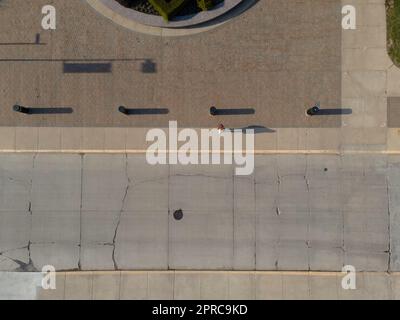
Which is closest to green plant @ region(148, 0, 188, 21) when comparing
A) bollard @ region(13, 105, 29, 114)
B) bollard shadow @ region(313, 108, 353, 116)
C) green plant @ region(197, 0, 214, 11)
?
green plant @ region(197, 0, 214, 11)

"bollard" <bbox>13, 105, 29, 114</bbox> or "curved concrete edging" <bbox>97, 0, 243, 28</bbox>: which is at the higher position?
"curved concrete edging" <bbox>97, 0, 243, 28</bbox>

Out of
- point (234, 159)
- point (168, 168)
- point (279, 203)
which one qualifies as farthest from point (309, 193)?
point (168, 168)

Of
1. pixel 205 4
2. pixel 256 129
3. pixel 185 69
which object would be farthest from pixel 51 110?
pixel 256 129

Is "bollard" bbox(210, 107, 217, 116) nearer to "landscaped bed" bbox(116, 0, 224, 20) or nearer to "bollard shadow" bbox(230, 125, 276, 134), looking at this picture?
"bollard shadow" bbox(230, 125, 276, 134)

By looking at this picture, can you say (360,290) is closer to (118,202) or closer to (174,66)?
(118,202)

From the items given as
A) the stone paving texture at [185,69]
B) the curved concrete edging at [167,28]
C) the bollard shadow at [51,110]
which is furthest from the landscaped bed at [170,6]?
the bollard shadow at [51,110]

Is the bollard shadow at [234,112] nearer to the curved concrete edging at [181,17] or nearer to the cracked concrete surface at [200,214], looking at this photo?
the cracked concrete surface at [200,214]
